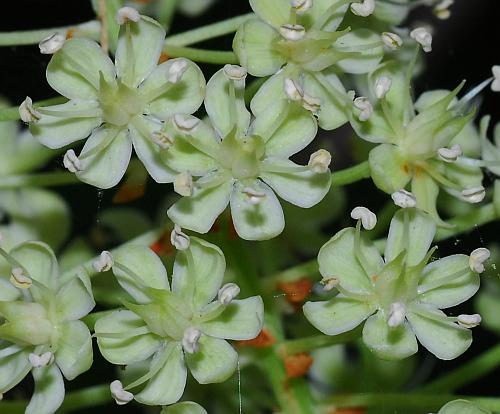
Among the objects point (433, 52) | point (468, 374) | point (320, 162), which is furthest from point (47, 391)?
point (433, 52)

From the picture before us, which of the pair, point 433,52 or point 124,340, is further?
point 433,52

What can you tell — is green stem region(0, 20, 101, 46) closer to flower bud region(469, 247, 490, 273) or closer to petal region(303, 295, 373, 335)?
petal region(303, 295, 373, 335)

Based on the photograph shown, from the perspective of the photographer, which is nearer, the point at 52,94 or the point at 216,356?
the point at 216,356

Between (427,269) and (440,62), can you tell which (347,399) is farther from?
(440,62)

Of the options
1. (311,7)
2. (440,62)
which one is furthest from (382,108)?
(440,62)

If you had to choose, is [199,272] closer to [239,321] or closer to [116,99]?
[239,321]

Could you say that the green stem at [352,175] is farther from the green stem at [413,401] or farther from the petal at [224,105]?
the green stem at [413,401]
